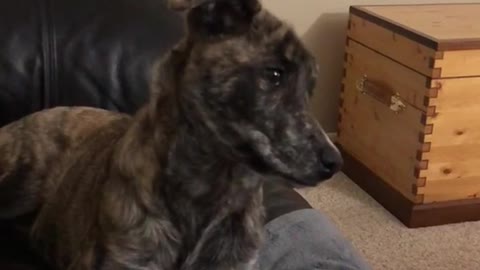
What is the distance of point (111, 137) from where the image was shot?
5.61 feet

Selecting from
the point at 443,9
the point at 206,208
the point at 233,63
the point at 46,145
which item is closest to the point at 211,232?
the point at 206,208

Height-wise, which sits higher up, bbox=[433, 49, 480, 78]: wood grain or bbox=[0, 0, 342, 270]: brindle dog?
bbox=[0, 0, 342, 270]: brindle dog

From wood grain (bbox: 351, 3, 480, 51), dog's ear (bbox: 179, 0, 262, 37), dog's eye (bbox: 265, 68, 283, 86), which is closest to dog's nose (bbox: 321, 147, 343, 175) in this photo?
dog's eye (bbox: 265, 68, 283, 86)

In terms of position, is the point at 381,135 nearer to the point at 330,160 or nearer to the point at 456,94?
the point at 456,94

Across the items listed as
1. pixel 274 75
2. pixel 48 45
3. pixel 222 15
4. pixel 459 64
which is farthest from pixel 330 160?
pixel 459 64

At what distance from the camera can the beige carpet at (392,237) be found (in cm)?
251

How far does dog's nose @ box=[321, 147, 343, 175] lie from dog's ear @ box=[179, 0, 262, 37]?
0.24 metres

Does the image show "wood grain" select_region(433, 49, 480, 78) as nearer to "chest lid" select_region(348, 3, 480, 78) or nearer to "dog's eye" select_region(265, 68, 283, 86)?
"chest lid" select_region(348, 3, 480, 78)

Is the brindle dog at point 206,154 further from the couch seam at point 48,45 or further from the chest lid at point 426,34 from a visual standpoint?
the chest lid at point 426,34

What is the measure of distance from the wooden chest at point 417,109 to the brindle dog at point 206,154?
118cm

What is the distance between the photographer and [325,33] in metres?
3.15

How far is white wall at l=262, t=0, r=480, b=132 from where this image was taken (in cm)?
308

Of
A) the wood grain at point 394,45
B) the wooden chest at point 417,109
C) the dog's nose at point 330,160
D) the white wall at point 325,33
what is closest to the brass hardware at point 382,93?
the wooden chest at point 417,109

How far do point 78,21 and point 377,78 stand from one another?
4.15 feet
